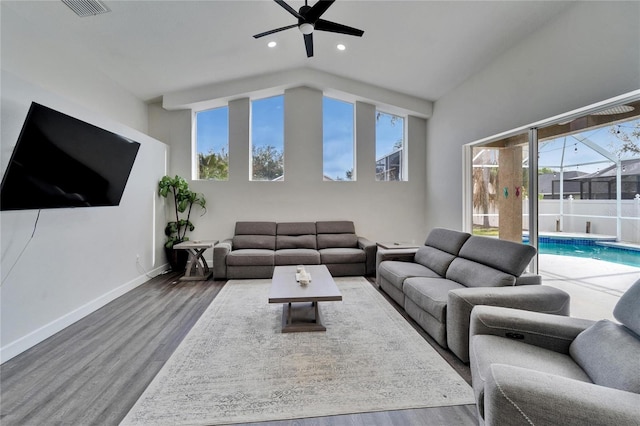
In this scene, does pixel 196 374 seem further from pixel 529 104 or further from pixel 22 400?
pixel 529 104

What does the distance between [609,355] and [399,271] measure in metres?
2.11

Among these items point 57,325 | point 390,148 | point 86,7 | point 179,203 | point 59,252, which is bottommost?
point 57,325

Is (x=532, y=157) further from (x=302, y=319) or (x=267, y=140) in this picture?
(x=267, y=140)

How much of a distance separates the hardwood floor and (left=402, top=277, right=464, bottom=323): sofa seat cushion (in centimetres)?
30

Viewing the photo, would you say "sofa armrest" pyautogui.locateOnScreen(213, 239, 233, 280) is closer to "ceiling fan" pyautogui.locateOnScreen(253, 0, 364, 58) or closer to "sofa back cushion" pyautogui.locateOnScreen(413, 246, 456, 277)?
"sofa back cushion" pyautogui.locateOnScreen(413, 246, 456, 277)

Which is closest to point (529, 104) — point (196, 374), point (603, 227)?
point (603, 227)

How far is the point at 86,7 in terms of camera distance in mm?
2678

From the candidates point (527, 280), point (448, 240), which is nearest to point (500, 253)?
point (527, 280)

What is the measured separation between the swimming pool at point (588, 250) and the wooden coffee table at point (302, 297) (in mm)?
2611

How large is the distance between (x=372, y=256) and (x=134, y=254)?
3809 millimetres

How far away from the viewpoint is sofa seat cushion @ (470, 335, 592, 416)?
1325 millimetres

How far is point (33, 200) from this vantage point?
2.33 metres

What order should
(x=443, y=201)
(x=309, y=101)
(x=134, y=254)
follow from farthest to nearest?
(x=309, y=101), (x=443, y=201), (x=134, y=254)

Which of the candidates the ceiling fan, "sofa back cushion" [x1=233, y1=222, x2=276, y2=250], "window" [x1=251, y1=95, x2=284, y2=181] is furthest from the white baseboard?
the ceiling fan
